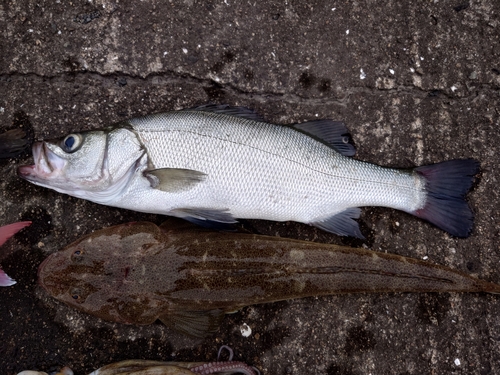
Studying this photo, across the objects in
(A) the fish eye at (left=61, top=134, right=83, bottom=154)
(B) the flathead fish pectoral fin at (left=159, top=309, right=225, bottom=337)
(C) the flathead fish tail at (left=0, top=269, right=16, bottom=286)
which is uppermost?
(A) the fish eye at (left=61, top=134, right=83, bottom=154)

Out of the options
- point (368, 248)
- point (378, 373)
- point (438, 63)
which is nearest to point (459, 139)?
point (438, 63)

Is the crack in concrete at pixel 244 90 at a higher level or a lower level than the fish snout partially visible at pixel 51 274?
higher

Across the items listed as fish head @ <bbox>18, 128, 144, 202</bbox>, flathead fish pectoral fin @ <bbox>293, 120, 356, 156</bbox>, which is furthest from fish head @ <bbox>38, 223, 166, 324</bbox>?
flathead fish pectoral fin @ <bbox>293, 120, 356, 156</bbox>

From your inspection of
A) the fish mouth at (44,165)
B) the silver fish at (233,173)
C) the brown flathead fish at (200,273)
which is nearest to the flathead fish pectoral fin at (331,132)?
the silver fish at (233,173)

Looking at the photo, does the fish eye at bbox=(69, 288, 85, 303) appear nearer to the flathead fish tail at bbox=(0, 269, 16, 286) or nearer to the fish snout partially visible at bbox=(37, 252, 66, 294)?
the fish snout partially visible at bbox=(37, 252, 66, 294)

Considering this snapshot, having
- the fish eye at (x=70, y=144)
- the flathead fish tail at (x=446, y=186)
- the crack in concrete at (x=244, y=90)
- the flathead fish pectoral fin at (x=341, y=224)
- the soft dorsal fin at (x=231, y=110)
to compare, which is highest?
the crack in concrete at (x=244, y=90)

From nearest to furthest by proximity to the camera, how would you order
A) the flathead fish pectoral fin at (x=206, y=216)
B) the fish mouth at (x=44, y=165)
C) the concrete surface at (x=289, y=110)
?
the fish mouth at (x=44, y=165) < the flathead fish pectoral fin at (x=206, y=216) < the concrete surface at (x=289, y=110)

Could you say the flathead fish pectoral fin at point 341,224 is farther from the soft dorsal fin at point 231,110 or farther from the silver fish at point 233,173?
the soft dorsal fin at point 231,110
